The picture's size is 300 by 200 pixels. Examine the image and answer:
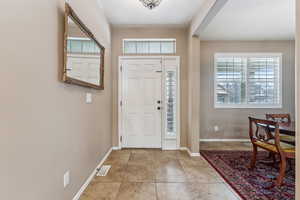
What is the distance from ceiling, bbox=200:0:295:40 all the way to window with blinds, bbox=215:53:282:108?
23.2 inches

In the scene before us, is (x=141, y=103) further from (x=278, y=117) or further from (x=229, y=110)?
(x=278, y=117)

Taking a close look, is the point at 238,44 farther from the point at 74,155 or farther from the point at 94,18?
the point at 74,155

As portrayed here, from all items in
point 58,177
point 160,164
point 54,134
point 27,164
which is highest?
point 54,134

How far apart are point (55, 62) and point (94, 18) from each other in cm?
144

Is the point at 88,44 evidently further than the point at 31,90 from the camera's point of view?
Yes

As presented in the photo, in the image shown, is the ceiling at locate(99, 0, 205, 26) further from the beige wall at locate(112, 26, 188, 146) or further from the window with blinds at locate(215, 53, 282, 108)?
the window with blinds at locate(215, 53, 282, 108)

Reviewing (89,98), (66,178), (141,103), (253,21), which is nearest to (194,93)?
(141,103)

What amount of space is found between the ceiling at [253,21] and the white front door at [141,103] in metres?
1.39

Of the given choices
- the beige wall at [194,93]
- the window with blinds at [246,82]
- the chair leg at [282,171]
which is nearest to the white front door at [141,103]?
the beige wall at [194,93]

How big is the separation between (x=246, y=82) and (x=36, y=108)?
15.9ft

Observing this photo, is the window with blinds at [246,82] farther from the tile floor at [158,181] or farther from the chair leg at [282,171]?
→ the chair leg at [282,171]

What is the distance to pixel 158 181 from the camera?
2455 millimetres

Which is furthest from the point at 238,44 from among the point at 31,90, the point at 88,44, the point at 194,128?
the point at 31,90

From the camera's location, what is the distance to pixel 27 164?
121cm
